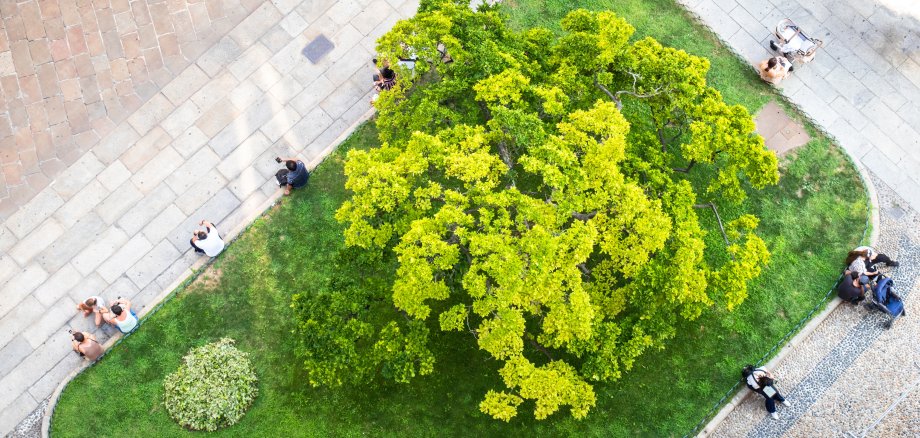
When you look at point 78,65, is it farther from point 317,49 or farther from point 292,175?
point 292,175

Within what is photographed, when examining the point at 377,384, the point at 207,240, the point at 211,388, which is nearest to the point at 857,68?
A: the point at 377,384

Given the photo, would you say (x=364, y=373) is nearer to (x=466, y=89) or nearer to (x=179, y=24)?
(x=466, y=89)

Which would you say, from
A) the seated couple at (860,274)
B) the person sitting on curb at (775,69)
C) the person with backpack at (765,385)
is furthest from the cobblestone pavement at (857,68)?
the person with backpack at (765,385)

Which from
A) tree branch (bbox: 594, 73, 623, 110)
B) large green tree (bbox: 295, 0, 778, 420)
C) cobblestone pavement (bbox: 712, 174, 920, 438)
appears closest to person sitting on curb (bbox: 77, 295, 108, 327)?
large green tree (bbox: 295, 0, 778, 420)

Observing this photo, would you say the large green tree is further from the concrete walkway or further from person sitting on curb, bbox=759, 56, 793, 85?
person sitting on curb, bbox=759, 56, 793, 85

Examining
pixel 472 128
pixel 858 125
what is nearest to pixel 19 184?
pixel 472 128

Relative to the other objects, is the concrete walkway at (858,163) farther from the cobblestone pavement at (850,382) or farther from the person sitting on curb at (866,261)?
the person sitting on curb at (866,261)
